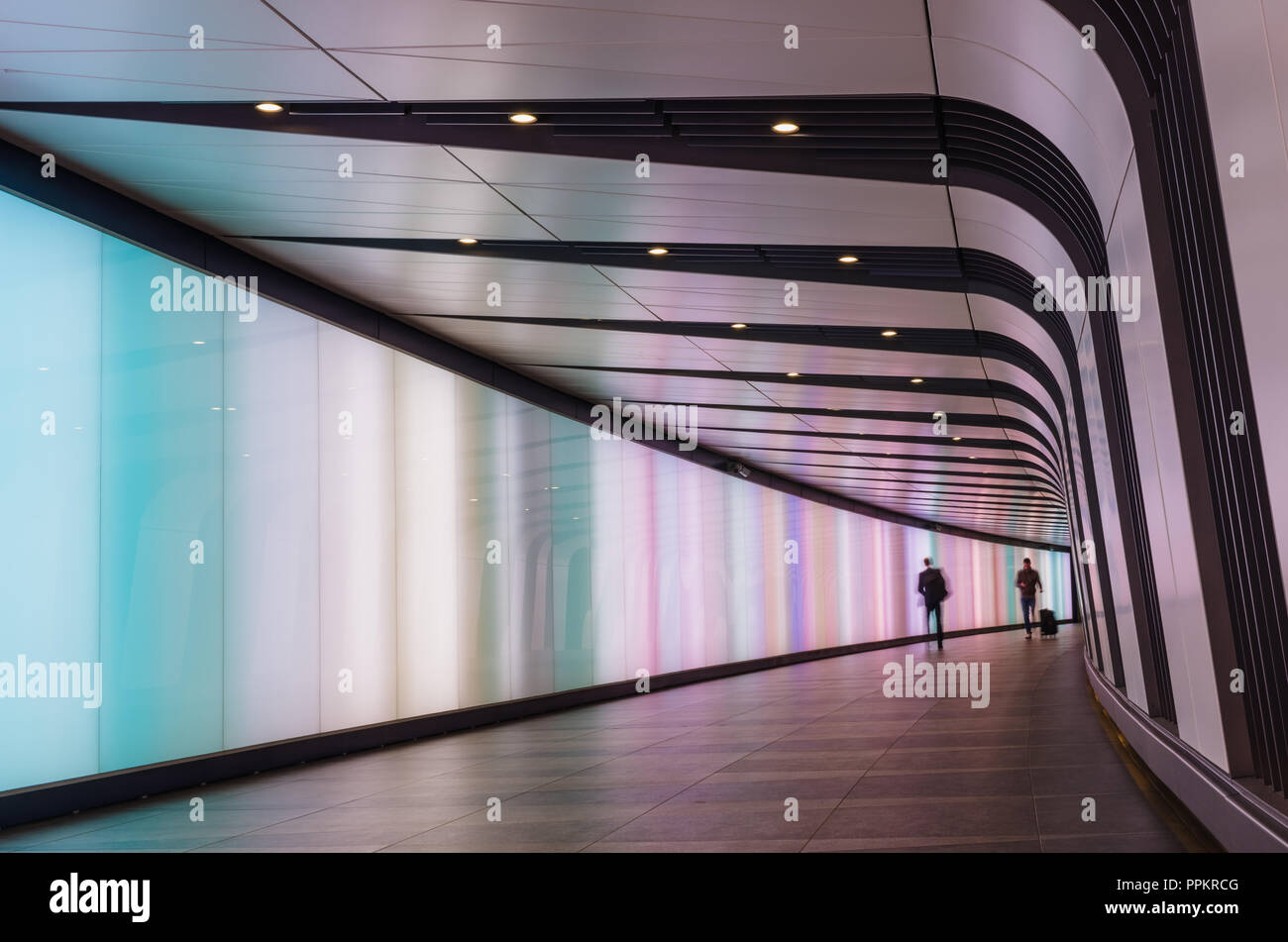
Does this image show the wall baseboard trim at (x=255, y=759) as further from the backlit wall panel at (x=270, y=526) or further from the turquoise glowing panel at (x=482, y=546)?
the turquoise glowing panel at (x=482, y=546)

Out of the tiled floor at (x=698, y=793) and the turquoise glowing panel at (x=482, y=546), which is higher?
the turquoise glowing panel at (x=482, y=546)

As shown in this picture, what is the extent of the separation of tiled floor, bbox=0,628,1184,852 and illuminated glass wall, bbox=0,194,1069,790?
0.76m

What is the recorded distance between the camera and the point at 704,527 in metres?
24.7

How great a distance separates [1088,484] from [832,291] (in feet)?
11.4

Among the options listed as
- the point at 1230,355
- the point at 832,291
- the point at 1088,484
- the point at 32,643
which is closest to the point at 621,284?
the point at 832,291

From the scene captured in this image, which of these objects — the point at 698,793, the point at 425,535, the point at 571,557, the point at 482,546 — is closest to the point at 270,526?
the point at 425,535

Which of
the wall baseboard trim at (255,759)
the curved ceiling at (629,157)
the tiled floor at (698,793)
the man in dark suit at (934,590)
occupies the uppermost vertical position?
the curved ceiling at (629,157)

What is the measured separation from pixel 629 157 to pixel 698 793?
183 inches

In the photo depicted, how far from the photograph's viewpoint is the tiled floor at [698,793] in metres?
6.89

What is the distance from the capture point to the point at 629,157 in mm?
8789

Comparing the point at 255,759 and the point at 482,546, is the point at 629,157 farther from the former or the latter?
the point at 482,546

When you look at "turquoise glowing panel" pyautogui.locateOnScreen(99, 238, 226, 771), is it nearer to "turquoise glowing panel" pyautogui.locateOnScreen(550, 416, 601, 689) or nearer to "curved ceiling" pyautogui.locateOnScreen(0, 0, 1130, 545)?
"curved ceiling" pyautogui.locateOnScreen(0, 0, 1130, 545)

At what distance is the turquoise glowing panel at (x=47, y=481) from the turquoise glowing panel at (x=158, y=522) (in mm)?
183

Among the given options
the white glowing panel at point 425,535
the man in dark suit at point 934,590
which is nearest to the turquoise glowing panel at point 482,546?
the white glowing panel at point 425,535
